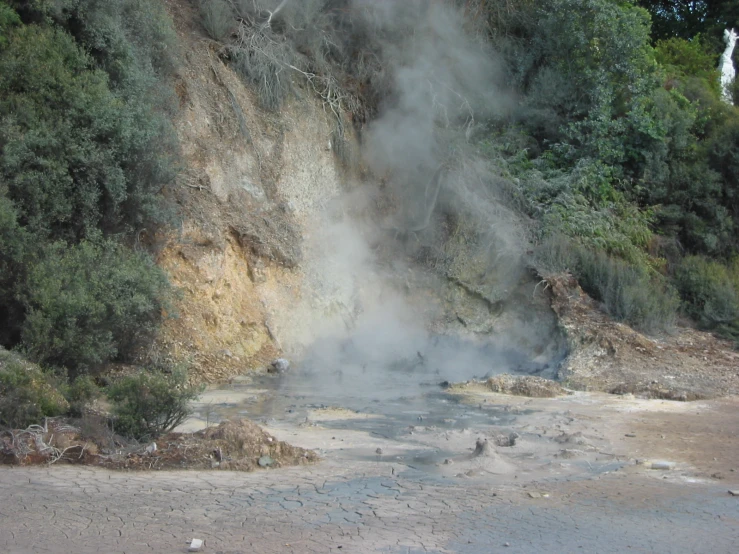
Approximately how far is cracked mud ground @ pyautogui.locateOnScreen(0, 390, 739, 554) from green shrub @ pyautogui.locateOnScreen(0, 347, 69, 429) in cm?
82

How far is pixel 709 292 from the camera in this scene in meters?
15.3

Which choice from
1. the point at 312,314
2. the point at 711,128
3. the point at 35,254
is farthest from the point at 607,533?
the point at 711,128

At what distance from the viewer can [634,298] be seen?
46.7 ft

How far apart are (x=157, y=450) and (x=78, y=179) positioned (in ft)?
18.9

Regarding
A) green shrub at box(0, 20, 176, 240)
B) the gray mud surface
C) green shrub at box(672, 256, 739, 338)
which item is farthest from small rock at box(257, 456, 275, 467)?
green shrub at box(672, 256, 739, 338)

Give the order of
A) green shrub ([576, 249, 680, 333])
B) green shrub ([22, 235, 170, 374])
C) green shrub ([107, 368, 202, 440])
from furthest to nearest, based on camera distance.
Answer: green shrub ([576, 249, 680, 333]), green shrub ([22, 235, 170, 374]), green shrub ([107, 368, 202, 440])

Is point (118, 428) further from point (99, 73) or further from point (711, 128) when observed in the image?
point (711, 128)

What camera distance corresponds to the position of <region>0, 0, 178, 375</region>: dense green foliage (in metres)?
10.5

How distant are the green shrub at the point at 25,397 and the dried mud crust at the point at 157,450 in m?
0.16

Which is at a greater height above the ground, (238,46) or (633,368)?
(238,46)

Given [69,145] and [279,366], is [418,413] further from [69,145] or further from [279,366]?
[69,145]

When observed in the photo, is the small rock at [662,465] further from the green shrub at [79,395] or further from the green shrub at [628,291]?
the green shrub at [628,291]

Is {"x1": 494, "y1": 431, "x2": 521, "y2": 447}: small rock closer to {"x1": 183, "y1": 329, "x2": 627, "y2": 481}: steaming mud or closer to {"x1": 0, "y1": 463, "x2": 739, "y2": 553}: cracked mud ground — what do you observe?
{"x1": 183, "y1": 329, "x2": 627, "y2": 481}: steaming mud

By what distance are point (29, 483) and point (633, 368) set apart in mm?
9249
